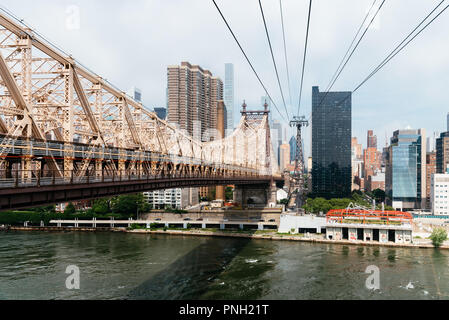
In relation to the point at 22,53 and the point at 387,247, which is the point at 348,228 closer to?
the point at 387,247

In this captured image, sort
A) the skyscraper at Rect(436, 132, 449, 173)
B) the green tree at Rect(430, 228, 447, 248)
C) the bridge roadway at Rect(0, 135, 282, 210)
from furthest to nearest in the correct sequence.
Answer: the skyscraper at Rect(436, 132, 449, 173)
the green tree at Rect(430, 228, 447, 248)
the bridge roadway at Rect(0, 135, 282, 210)

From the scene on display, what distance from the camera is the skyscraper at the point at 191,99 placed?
9231 cm

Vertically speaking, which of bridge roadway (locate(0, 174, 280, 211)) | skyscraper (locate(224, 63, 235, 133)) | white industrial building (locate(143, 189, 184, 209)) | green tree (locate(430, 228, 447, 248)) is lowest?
green tree (locate(430, 228, 447, 248))

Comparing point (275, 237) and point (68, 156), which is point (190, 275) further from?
point (275, 237)

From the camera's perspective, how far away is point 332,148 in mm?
90812

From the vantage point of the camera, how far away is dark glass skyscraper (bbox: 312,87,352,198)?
86062 mm

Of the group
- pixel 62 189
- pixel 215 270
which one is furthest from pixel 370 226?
pixel 62 189

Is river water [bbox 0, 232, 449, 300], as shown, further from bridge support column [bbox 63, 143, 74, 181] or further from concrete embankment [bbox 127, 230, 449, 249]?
bridge support column [bbox 63, 143, 74, 181]

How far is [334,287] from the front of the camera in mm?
20391

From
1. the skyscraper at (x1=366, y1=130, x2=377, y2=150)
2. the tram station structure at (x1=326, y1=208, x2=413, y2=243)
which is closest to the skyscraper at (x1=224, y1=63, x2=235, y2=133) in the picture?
the skyscraper at (x1=366, y1=130, x2=377, y2=150)

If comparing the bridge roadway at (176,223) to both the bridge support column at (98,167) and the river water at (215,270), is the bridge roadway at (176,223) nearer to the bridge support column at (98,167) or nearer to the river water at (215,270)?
the river water at (215,270)

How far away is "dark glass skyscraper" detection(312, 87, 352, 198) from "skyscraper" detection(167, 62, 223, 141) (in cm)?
3416

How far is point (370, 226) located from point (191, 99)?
237 ft
